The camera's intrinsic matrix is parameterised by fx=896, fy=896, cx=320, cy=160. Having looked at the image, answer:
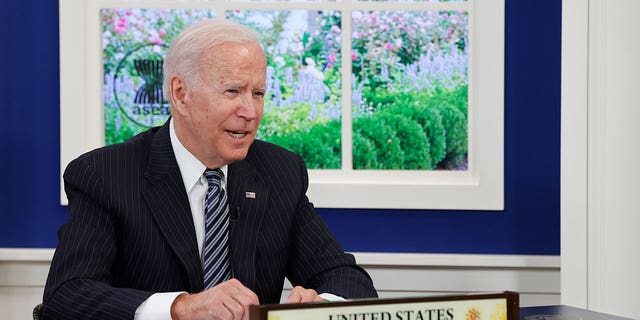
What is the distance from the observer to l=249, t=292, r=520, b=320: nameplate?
4.29 ft

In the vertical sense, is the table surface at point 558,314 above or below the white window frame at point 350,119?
below

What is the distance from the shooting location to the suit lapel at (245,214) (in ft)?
7.09

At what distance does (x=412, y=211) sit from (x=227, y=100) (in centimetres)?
153

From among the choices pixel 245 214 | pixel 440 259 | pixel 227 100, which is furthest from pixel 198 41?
pixel 440 259

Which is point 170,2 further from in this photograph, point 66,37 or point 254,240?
point 254,240

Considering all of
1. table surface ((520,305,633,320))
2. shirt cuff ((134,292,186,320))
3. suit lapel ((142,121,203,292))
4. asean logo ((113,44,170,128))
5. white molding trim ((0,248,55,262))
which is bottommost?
white molding trim ((0,248,55,262))

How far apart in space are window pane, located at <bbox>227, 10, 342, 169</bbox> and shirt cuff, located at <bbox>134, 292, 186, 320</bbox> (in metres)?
1.75

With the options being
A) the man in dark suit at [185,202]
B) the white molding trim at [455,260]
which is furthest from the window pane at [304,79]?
the man in dark suit at [185,202]

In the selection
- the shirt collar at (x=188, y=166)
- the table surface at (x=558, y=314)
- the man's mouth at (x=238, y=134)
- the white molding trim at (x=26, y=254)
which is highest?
the man's mouth at (x=238, y=134)

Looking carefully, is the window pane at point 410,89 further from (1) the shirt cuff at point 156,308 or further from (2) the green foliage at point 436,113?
(1) the shirt cuff at point 156,308

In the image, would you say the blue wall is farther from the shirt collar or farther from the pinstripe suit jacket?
the shirt collar

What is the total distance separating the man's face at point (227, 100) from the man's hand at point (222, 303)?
0.46m

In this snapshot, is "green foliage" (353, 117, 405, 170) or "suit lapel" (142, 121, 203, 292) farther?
"green foliage" (353, 117, 405, 170)

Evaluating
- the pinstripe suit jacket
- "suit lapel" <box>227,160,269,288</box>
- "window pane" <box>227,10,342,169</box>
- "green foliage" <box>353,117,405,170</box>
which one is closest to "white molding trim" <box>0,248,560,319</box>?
"green foliage" <box>353,117,405,170</box>
